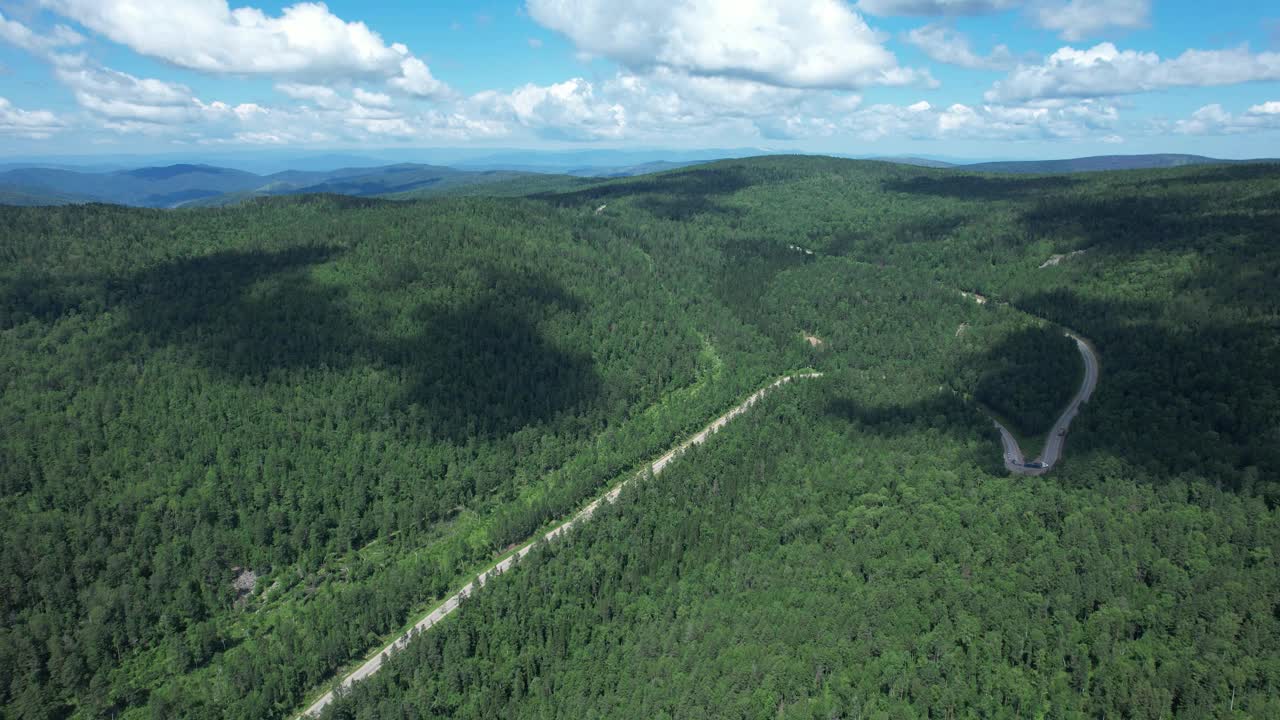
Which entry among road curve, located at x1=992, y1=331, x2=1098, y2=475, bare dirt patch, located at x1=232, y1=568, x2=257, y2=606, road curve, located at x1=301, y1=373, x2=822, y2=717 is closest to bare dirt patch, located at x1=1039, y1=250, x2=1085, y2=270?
road curve, located at x1=992, y1=331, x2=1098, y2=475

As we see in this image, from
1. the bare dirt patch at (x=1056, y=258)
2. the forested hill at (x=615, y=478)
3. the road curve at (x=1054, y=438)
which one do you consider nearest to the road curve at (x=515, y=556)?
the forested hill at (x=615, y=478)

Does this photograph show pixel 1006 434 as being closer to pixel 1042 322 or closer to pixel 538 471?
pixel 1042 322

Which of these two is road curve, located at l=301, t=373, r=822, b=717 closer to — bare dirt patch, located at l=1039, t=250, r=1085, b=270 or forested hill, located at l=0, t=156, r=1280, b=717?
forested hill, located at l=0, t=156, r=1280, b=717

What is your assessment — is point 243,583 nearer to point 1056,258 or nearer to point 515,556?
point 515,556

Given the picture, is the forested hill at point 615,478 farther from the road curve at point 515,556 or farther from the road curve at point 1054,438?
the road curve at point 1054,438

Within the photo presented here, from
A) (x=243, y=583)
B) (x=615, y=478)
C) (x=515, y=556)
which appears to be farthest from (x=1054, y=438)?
(x=243, y=583)

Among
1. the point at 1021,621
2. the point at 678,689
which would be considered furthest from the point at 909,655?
the point at 678,689
